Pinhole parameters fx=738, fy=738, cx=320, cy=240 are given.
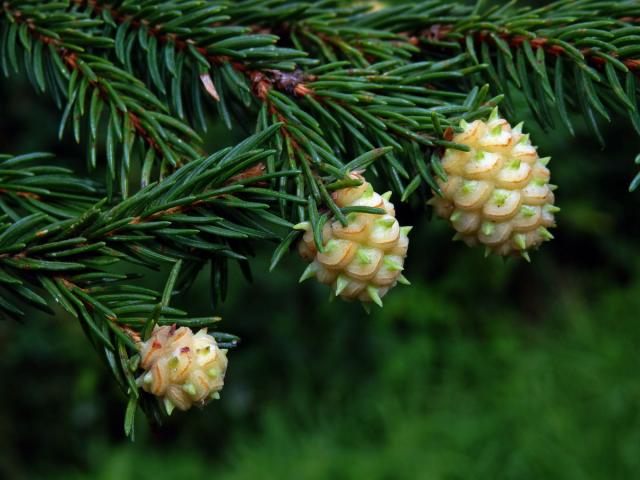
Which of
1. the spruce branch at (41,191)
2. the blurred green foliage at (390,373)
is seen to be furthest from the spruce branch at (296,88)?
the blurred green foliage at (390,373)

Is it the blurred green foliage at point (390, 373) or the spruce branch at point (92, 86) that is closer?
the spruce branch at point (92, 86)

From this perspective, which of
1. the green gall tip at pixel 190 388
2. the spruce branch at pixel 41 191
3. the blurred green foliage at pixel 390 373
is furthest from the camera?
the blurred green foliage at pixel 390 373

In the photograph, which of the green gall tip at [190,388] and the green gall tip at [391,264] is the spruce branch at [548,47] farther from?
the green gall tip at [190,388]

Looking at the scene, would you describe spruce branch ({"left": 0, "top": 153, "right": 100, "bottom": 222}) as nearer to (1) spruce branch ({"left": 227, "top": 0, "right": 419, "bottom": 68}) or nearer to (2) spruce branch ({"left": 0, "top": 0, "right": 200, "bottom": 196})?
(2) spruce branch ({"left": 0, "top": 0, "right": 200, "bottom": 196})

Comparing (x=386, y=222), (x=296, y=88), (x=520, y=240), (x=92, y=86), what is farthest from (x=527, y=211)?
(x=92, y=86)

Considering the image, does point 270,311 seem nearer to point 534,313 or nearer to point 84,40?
point 534,313

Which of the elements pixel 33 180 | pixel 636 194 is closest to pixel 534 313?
pixel 636 194

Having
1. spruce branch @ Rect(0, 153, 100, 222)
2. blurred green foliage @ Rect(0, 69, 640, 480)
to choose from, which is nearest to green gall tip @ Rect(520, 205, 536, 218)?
spruce branch @ Rect(0, 153, 100, 222)
